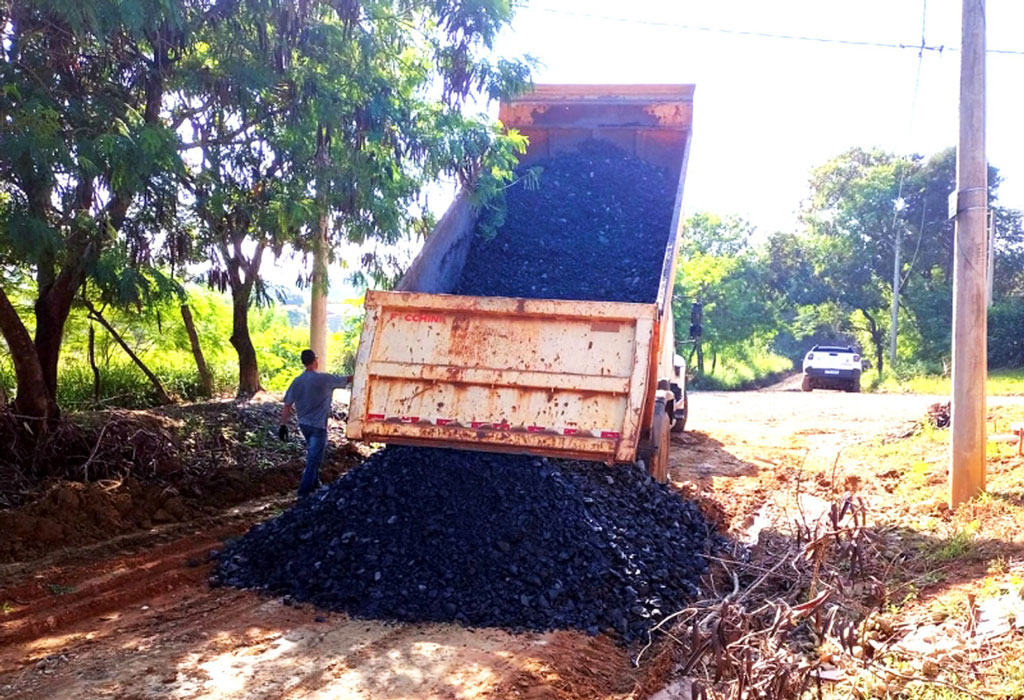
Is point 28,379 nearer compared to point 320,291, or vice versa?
point 28,379

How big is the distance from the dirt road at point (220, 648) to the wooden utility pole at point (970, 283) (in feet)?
13.0

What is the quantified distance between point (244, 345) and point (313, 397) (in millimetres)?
5010

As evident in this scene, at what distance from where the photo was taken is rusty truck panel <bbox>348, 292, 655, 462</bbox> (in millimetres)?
5727

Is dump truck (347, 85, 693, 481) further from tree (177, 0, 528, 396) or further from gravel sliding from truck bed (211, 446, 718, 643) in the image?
tree (177, 0, 528, 396)

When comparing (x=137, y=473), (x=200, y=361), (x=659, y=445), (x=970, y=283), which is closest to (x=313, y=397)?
(x=137, y=473)

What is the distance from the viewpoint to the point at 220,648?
4648 mm

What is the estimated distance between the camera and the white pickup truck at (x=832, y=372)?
23.6 metres

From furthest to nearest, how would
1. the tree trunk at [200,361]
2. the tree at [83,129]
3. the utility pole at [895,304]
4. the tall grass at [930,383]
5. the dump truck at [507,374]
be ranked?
the utility pole at [895,304], the tall grass at [930,383], the tree trunk at [200,361], the dump truck at [507,374], the tree at [83,129]

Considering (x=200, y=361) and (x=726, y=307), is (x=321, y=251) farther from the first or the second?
(x=726, y=307)

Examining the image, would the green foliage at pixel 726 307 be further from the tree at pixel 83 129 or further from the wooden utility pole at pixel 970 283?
the tree at pixel 83 129

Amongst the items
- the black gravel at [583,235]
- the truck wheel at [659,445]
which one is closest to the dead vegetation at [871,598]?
the truck wheel at [659,445]

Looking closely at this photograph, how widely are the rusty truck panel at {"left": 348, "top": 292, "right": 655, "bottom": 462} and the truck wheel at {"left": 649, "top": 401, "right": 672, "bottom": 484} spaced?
1961mm

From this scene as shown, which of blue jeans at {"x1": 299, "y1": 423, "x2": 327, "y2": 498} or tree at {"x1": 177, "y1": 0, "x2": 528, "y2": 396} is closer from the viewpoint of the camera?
tree at {"x1": 177, "y1": 0, "x2": 528, "y2": 396}

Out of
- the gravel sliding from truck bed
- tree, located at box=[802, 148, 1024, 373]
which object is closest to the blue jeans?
the gravel sliding from truck bed
